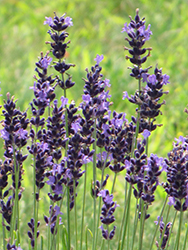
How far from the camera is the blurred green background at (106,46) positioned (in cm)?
345

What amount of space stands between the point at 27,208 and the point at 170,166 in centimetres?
163

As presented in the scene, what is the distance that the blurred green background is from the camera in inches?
136

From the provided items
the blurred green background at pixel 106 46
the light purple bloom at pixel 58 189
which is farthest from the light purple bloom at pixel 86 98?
the blurred green background at pixel 106 46

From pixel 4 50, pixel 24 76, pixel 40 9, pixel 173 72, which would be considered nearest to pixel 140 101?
pixel 173 72

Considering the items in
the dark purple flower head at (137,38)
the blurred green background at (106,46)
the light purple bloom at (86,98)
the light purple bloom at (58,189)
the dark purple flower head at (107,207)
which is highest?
the blurred green background at (106,46)

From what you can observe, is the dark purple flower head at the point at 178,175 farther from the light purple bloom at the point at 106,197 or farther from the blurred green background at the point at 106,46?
the blurred green background at the point at 106,46

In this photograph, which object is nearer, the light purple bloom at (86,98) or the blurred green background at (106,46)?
the light purple bloom at (86,98)

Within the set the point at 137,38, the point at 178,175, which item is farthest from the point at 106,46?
the point at 178,175

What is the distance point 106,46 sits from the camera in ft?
15.8

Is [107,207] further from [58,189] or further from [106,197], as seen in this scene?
[58,189]

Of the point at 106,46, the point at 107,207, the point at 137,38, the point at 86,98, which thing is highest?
the point at 106,46

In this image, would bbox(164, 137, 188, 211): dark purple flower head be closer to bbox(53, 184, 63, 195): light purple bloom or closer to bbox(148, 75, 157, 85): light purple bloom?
bbox(148, 75, 157, 85): light purple bloom

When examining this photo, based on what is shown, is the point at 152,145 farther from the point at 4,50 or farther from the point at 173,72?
the point at 4,50

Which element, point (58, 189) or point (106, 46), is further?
point (106, 46)
